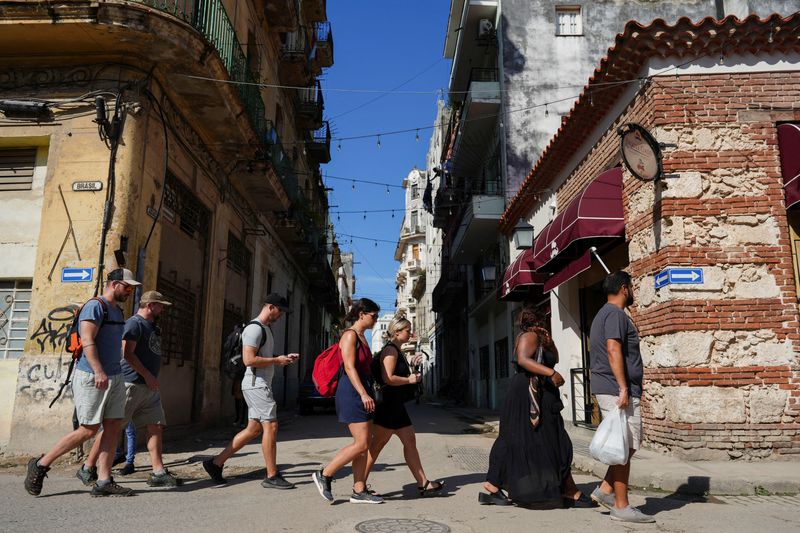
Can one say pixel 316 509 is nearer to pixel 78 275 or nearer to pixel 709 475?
pixel 709 475

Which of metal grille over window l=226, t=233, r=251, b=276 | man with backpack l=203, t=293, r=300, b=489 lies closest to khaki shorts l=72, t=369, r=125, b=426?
man with backpack l=203, t=293, r=300, b=489

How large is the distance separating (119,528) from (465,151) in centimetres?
2146

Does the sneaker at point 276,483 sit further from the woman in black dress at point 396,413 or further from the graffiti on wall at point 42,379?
the graffiti on wall at point 42,379

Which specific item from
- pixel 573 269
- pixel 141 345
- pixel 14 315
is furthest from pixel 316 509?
pixel 573 269

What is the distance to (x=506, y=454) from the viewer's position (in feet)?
17.5

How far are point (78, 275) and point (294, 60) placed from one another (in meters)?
12.7

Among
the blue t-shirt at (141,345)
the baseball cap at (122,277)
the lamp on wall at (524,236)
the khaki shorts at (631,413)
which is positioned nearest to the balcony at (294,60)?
the lamp on wall at (524,236)

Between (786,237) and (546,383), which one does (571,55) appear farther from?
(546,383)

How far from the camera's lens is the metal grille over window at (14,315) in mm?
8750

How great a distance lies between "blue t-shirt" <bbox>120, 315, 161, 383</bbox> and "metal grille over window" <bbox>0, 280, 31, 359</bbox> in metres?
3.51

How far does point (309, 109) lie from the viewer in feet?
73.4

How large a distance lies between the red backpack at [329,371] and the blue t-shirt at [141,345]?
6.21 feet

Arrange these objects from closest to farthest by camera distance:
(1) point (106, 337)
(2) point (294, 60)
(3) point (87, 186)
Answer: (1) point (106, 337)
(3) point (87, 186)
(2) point (294, 60)

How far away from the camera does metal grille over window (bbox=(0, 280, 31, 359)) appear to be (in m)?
8.75
